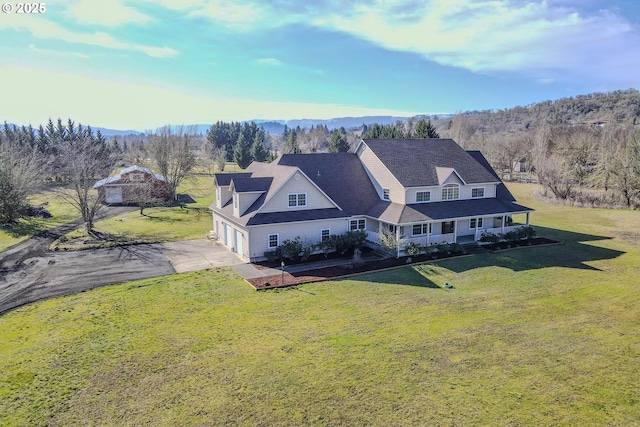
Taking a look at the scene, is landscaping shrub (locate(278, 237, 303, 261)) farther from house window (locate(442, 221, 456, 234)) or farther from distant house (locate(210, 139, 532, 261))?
house window (locate(442, 221, 456, 234))

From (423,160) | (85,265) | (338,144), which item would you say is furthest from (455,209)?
(338,144)

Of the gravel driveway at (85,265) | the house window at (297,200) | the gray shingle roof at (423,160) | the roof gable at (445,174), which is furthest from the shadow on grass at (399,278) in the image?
the roof gable at (445,174)

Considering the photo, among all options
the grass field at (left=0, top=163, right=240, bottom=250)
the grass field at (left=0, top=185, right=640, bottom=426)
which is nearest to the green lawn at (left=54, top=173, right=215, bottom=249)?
the grass field at (left=0, top=163, right=240, bottom=250)

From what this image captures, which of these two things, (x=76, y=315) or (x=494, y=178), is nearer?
(x=76, y=315)

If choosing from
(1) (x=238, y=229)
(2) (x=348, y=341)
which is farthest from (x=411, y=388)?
(1) (x=238, y=229)

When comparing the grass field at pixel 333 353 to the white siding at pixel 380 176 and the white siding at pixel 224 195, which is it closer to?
the white siding at pixel 380 176

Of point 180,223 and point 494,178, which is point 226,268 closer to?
point 180,223
